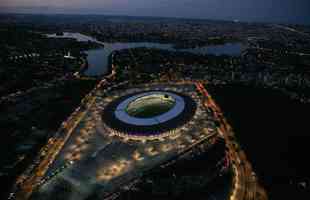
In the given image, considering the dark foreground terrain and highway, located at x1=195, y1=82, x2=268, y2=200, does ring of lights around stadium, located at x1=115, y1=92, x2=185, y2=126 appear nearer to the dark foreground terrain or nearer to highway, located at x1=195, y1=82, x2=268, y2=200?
highway, located at x1=195, y1=82, x2=268, y2=200

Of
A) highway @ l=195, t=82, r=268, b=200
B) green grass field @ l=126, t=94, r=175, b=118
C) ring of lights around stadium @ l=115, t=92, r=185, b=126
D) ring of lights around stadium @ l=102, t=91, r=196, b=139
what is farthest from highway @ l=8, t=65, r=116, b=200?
highway @ l=195, t=82, r=268, b=200

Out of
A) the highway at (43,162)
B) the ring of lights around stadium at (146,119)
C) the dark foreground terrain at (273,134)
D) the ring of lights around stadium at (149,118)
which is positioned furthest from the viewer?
the ring of lights around stadium at (149,118)

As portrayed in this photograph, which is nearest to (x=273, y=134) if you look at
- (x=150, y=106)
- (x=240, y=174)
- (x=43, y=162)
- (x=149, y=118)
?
(x=240, y=174)

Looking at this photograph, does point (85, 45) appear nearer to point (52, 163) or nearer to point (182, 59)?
point (182, 59)

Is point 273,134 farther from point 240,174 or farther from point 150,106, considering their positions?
point 150,106

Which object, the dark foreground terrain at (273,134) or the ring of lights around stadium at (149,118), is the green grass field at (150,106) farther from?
the dark foreground terrain at (273,134)

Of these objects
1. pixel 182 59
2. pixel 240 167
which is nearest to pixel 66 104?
pixel 240 167

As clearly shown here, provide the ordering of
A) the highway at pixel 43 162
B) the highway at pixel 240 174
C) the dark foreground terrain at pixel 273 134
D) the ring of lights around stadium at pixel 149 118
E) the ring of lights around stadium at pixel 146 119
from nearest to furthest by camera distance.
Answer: the highway at pixel 240 174 → the highway at pixel 43 162 → the dark foreground terrain at pixel 273 134 → the ring of lights around stadium at pixel 146 119 → the ring of lights around stadium at pixel 149 118

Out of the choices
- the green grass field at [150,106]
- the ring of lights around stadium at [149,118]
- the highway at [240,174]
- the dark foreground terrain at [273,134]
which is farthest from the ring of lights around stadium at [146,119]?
the dark foreground terrain at [273,134]
